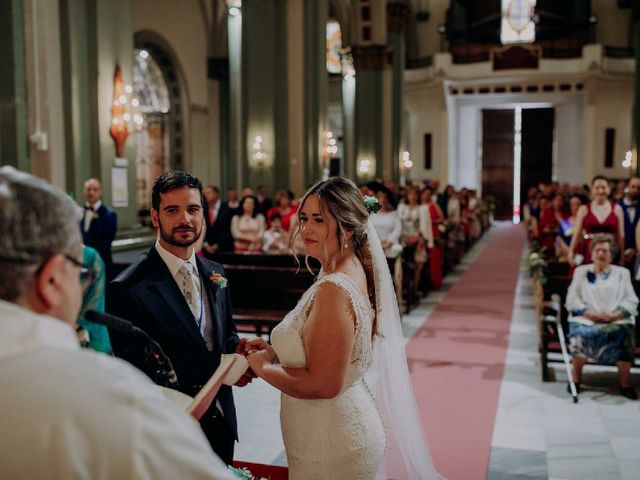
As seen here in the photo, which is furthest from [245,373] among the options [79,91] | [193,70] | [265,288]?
[193,70]

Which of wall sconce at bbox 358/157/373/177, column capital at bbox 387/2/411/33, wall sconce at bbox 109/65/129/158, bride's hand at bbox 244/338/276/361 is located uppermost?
column capital at bbox 387/2/411/33

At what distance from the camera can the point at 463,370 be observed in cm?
695

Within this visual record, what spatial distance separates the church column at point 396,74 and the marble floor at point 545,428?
15.3 metres

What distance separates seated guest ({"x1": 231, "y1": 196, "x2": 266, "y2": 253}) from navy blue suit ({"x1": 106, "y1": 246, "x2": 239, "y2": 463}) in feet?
24.5

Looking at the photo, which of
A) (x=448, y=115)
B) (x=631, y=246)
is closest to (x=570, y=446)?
(x=631, y=246)

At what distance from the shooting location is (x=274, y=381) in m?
2.46

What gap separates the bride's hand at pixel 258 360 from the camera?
250 cm

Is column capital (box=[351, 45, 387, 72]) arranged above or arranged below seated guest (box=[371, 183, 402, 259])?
above

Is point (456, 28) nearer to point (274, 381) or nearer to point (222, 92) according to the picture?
point (222, 92)

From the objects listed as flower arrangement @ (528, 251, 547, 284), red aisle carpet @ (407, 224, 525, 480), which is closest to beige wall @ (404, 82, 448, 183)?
red aisle carpet @ (407, 224, 525, 480)

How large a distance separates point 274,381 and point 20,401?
5.02 feet

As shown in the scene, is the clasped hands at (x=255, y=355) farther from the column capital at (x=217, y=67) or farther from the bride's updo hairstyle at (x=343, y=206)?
the column capital at (x=217, y=67)

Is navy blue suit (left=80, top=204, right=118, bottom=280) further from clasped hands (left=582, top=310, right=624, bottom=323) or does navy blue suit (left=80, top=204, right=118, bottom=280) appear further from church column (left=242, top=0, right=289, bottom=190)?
church column (left=242, top=0, right=289, bottom=190)

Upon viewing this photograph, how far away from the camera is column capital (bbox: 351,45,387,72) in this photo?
2098 centimetres
